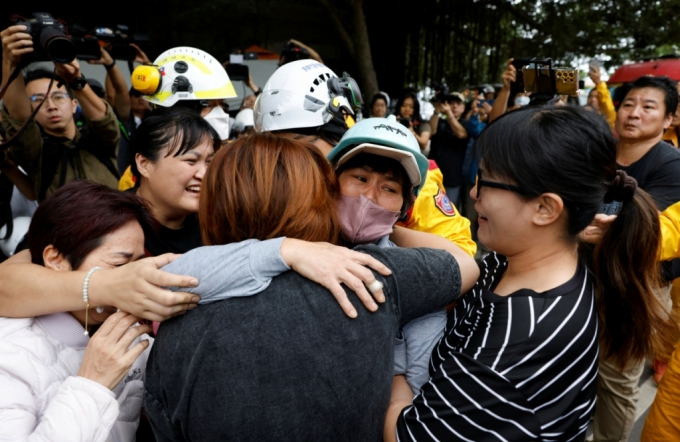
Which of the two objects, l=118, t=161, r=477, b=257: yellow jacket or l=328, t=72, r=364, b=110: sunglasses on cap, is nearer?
l=118, t=161, r=477, b=257: yellow jacket

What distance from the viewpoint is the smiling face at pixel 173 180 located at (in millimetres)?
2170

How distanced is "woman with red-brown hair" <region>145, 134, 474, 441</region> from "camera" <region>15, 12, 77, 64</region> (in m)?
2.09

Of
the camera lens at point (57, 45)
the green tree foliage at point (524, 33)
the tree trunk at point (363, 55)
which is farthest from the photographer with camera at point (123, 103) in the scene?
the green tree foliage at point (524, 33)

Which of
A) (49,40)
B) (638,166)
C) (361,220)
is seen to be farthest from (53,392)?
(638,166)

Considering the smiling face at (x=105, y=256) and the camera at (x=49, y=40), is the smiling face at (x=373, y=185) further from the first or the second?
the camera at (x=49, y=40)

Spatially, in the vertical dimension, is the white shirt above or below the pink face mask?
below

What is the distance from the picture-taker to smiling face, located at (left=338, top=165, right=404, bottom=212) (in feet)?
5.54

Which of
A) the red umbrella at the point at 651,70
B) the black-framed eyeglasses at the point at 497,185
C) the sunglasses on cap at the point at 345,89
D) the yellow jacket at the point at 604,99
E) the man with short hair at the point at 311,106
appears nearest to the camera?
the black-framed eyeglasses at the point at 497,185

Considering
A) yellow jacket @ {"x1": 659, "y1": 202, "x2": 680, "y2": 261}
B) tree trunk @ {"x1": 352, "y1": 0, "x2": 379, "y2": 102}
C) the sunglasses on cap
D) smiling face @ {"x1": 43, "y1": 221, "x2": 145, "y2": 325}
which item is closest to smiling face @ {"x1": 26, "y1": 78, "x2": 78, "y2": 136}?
the sunglasses on cap

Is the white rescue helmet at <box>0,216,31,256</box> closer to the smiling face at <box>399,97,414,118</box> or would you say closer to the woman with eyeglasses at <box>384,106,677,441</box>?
the woman with eyeglasses at <box>384,106,677,441</box>

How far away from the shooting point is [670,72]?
302 inches

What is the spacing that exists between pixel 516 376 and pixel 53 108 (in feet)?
10.9

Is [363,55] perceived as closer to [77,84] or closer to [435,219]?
[77,84]

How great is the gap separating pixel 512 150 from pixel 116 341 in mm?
1136
